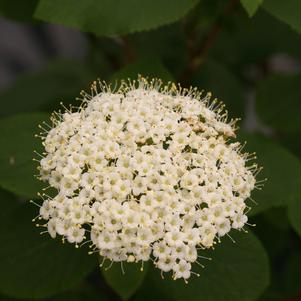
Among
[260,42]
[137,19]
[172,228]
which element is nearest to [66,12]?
[137,19]

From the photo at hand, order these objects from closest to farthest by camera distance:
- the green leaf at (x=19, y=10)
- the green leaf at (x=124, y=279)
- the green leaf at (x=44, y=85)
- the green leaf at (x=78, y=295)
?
the green leaf at (x=124, y=279) < the green leaf at (x=19, y=10) < the green leaf at (x=78, y=295) < the green leaf at (x=44, y=85)

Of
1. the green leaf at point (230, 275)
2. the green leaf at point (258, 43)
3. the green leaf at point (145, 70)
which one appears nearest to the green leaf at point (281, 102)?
the green leaf at point (258, 43)

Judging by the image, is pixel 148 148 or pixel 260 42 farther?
pixel 260 42

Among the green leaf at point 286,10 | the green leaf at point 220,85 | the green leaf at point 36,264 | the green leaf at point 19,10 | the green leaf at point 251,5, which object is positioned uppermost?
the green leaf at point 220,85

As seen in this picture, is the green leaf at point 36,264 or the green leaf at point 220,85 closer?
the green leaf at point 36,264

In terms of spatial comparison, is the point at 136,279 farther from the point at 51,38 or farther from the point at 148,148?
the point at 51,38

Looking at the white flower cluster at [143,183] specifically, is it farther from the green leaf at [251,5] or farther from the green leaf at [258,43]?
the green leaf at [258,43]

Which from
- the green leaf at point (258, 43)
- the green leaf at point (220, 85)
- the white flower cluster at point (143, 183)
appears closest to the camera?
the white flower cluster at point (143, 183)

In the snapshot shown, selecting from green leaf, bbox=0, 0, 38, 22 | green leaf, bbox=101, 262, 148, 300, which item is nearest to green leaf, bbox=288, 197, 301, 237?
green leaf, bbox=101, 262, 148, 300

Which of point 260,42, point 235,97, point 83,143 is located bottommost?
point 83,143
